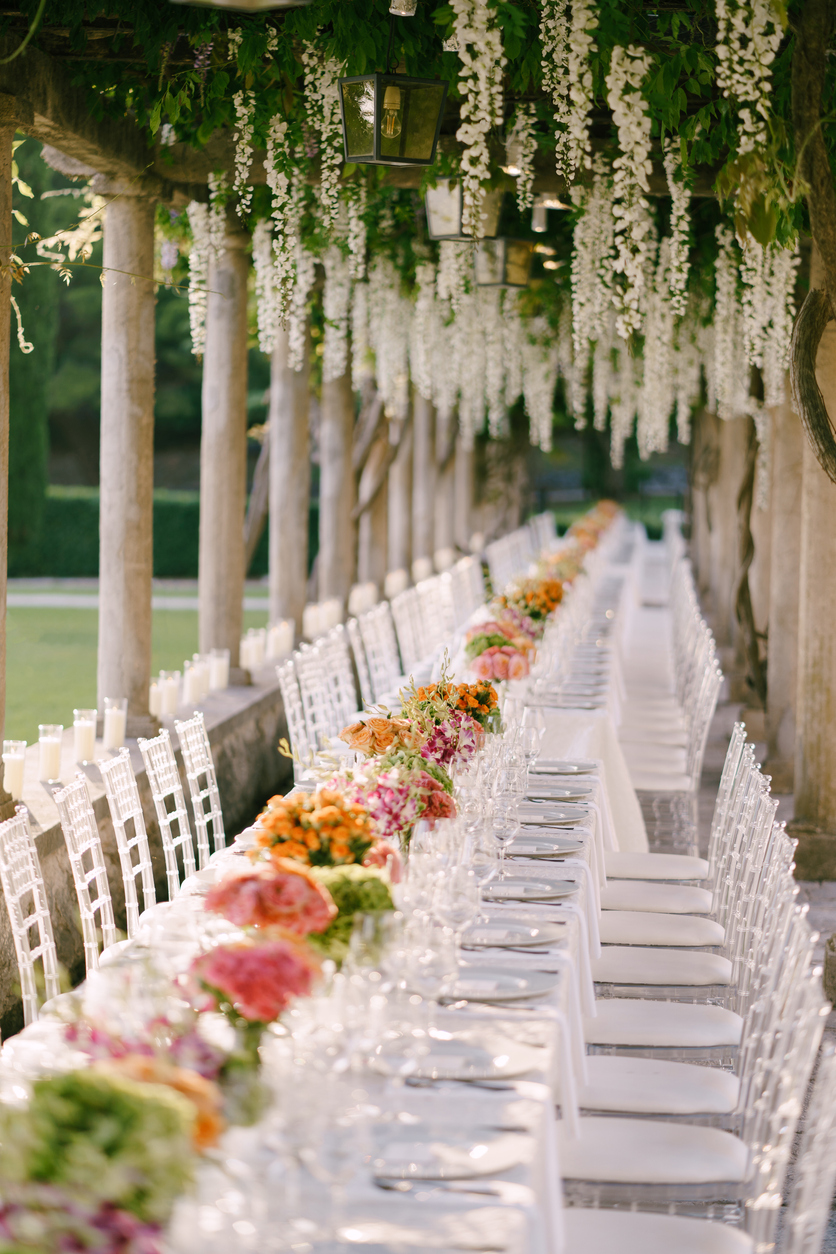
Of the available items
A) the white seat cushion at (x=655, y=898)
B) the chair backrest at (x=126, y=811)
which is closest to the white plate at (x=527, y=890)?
Result: the white seat cushion at (x=655, y=898)

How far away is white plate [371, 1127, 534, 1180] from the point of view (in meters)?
1.91

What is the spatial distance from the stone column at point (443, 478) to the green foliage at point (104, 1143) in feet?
48.0

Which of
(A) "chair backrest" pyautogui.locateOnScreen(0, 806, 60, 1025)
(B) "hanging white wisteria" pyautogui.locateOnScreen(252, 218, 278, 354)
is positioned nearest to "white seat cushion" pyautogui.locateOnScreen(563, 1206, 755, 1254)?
(A) "chair backrest" pyautogui.locateOnScreen(0, 806, 60, 1025)

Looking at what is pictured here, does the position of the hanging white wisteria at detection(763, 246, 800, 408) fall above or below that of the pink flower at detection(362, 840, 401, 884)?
above

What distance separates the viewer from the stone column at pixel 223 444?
738 cm

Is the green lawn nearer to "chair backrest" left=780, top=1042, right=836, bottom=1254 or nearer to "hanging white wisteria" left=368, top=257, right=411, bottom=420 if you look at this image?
"hanging white wisteria" left=368, top=257, right=411, bottom=420

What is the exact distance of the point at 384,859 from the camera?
8.69 feet

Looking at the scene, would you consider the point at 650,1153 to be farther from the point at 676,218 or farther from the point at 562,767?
the point at 676,218

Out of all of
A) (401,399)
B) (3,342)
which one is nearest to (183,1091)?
(3,342)

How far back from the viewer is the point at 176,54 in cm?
461

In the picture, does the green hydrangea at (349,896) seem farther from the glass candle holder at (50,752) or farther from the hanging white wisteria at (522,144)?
the hanging white wisteria at (522,144)

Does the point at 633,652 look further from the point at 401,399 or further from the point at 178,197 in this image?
the point at 178,197

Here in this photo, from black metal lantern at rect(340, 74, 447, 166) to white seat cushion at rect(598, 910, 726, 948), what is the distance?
231 centimetres

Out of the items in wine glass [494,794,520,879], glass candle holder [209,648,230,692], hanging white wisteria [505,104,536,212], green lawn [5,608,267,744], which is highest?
hanging white wisteria [505,104,536,212]
